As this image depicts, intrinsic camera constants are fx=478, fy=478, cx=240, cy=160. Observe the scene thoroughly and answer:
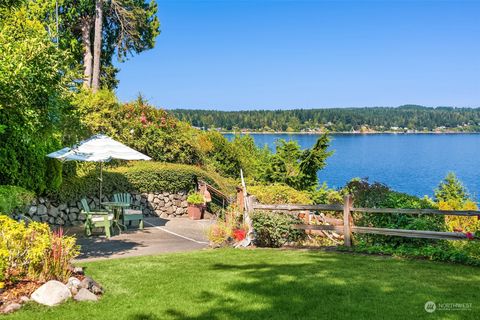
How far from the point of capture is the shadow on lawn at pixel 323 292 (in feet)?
19.0

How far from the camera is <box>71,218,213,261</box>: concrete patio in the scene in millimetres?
11061

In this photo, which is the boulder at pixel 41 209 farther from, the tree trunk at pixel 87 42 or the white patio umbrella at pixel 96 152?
the tree trunk at pixel 87 42

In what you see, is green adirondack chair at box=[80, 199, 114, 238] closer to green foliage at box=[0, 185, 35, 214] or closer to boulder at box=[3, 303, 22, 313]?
green foliage at box=[0, 185, 35, 214]

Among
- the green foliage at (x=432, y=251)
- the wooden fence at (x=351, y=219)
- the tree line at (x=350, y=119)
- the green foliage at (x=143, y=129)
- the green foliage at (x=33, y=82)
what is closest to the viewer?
the green foliage at (x=33, y=82)

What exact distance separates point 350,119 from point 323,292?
157990 millimetres

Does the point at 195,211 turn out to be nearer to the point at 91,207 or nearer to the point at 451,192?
the point at 91,207

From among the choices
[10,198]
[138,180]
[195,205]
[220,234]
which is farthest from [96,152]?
[195,205]

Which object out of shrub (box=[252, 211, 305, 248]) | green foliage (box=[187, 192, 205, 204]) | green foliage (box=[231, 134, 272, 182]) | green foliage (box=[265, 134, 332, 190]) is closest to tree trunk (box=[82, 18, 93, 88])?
green foliage (box=[231, 134, 272, 182])

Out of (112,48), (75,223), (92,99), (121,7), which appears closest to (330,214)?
(75,223)

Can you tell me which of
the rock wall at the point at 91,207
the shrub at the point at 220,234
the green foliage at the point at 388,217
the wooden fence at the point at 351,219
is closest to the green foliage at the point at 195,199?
the rock wall at the point at 91,207

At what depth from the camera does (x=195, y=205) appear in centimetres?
1786

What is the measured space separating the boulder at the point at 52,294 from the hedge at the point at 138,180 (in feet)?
29.8

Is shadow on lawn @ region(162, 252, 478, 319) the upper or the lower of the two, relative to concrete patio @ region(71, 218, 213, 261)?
upper

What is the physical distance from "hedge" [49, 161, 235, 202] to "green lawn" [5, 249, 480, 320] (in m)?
6.83
